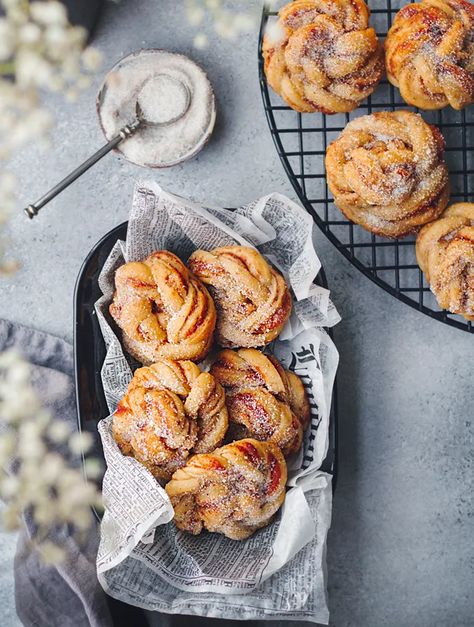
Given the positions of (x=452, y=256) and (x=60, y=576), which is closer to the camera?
(x=452, y=256)

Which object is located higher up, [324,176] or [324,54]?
[324,54]

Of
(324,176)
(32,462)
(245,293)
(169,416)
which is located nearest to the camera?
(169,416)

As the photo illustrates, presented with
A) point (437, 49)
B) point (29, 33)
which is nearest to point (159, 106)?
point (29, 33)

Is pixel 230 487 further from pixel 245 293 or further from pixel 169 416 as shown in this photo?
pixel 245 293

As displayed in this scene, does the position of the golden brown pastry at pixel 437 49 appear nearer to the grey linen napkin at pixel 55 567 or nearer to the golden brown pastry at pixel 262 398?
the golden brown pastry at pixel 262 398

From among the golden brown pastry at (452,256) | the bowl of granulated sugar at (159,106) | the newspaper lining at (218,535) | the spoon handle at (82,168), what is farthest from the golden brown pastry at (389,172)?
the spoon handle at (82,168)

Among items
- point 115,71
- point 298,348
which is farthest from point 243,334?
point 115,71

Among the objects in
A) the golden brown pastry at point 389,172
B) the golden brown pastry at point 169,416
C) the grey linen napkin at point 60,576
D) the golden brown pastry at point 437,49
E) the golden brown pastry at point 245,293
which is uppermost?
the golden brown pastry at point 437,49

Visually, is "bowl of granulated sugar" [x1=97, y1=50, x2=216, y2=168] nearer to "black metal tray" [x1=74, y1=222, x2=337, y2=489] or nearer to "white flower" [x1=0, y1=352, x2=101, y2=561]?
"black metal tray" [x1=74, y1=222, x2=337, y2=489]
